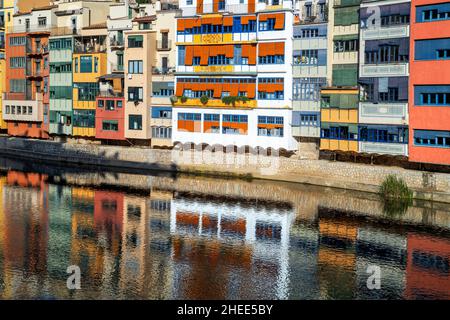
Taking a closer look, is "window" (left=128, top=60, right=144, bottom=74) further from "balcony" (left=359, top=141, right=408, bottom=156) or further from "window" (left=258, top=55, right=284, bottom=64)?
"balcony" (left=359, top=141, right=408, bottom=156)

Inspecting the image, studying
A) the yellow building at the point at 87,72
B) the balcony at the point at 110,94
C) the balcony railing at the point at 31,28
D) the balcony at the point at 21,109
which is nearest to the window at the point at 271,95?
the balcony at the point at 110,94

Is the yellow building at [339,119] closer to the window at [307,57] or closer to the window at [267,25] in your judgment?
the window at [307,57]

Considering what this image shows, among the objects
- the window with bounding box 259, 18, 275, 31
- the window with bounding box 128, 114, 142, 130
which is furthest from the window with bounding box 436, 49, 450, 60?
the window with bounding box 128, 114, 142, 130

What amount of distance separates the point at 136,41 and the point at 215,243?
117 ft

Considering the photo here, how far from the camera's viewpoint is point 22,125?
90312 millimetres

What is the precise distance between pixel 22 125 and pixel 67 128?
9.24 meters

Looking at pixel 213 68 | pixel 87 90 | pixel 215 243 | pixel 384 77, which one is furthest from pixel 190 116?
pixel 215 243

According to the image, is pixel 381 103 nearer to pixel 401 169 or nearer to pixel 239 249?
pixel 401 169

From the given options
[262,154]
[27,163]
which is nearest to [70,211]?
[262,154]

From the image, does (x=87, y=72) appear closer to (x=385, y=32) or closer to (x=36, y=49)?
(x=36, y=49)

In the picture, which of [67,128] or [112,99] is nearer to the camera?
[112,99]

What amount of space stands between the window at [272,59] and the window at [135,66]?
1266 cm

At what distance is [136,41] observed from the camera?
75.0 meters

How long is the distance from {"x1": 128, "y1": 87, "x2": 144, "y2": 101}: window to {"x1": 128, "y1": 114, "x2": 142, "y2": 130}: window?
1608 millimetres
